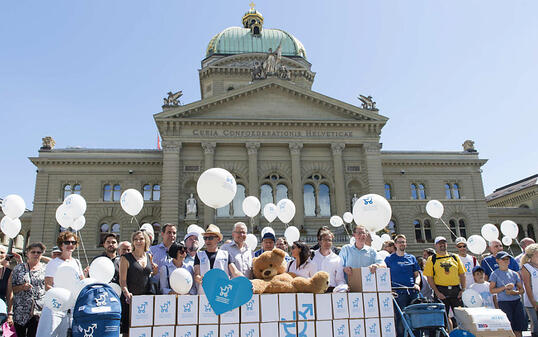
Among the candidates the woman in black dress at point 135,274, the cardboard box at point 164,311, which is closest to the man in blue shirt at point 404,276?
the cardboard box at point 164,311

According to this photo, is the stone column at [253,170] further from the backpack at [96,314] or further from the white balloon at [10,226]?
the backpack at [96,314]

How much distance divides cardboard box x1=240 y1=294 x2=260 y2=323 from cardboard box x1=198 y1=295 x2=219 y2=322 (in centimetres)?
37

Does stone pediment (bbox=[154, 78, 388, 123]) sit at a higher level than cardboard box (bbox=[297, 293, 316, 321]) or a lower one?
higher

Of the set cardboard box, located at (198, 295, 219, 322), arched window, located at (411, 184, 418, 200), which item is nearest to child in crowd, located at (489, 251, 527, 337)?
cardboard box, located at (198, 295, 219, 322)

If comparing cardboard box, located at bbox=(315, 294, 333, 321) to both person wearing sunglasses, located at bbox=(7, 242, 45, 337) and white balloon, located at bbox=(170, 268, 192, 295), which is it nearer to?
white balloon, located at bbox=(170, 268, 192, 295)

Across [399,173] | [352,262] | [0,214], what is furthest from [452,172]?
[0,214]

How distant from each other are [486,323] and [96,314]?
19.7 feet

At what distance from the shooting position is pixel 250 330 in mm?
5652

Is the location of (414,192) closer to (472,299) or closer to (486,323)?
(472,299)

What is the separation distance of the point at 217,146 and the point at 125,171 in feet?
28.2

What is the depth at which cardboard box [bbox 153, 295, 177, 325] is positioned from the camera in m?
5.47

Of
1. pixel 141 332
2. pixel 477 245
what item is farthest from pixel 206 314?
pixel 477 245

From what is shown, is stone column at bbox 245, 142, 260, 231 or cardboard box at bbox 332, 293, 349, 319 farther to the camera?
stone column at bbox 245, 142, 260, 231

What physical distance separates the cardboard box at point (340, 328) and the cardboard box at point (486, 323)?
2.32 metres
